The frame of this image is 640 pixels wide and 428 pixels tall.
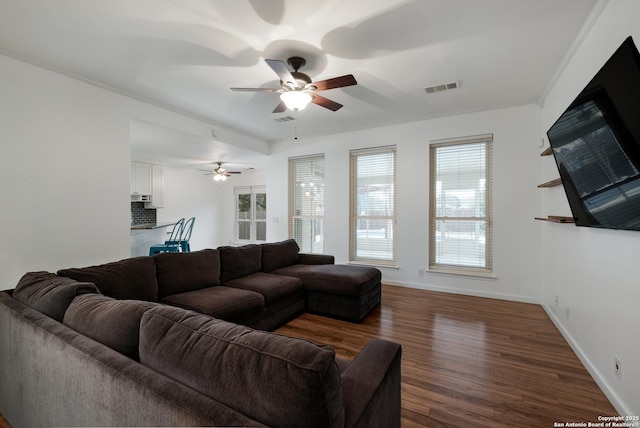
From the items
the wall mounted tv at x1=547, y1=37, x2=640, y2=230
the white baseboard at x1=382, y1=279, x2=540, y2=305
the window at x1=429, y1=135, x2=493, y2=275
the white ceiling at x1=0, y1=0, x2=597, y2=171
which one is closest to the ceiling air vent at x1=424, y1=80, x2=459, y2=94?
the white ceiling at x1=0, y1=0, x2=597, y2=171

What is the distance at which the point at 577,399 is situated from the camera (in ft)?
6.15

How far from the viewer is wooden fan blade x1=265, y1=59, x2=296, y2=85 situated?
2.23m

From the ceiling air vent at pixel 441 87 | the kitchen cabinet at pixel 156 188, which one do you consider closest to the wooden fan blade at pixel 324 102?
the ceiling air vent at pixel 441 87

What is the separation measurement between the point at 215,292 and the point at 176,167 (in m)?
5.97

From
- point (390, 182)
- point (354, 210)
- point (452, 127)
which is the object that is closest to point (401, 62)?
point (452, 127)

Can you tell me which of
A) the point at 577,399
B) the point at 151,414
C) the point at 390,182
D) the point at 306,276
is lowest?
the point at 577,399

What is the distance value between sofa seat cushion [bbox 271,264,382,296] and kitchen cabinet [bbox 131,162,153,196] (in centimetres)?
482

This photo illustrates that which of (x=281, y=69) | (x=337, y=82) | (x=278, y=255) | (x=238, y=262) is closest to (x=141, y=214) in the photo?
(x=278, y=255)

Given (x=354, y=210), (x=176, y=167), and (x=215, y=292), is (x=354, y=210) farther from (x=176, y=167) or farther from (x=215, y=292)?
(x=176, y=167)

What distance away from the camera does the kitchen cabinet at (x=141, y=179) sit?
A: 643 centimetres

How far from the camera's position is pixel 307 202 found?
5.71m

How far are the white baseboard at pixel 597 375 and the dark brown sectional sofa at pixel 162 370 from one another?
Answer: 5.07 feet

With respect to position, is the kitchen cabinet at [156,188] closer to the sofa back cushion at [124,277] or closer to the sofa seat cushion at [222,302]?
the sofa back cushion at [124,277]

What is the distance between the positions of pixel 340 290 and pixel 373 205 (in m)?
2.23
